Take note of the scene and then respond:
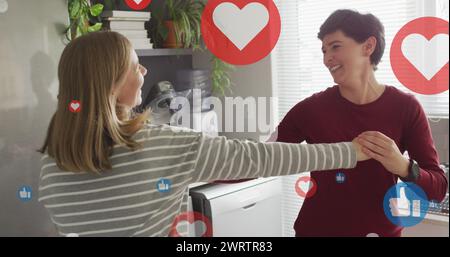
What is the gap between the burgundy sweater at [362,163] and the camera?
2.32ft

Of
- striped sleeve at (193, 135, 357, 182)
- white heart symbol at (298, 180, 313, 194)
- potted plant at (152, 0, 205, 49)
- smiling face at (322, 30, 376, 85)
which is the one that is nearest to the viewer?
striped sleeve at (193, 135, 357, 182)

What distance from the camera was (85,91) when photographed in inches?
24.8

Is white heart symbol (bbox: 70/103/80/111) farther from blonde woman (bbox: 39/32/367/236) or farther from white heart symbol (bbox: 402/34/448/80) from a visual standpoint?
white heart symbol (bbox: 402/34/448/80)

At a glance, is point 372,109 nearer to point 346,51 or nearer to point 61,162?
point 346,51

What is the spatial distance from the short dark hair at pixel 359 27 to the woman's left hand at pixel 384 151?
0.13 meters

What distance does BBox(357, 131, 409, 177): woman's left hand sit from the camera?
66 centimetres

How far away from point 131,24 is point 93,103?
0.41m

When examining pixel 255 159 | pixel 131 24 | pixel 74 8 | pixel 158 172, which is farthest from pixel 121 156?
pixel 74 8

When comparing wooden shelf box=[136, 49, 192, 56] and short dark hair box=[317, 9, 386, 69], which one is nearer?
short dark hair box=[317, 9, 386, 69]

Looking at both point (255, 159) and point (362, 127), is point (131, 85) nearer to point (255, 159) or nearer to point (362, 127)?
point (255, 159)

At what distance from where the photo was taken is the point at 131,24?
99cm

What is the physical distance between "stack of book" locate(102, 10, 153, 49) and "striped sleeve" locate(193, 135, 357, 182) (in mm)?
416

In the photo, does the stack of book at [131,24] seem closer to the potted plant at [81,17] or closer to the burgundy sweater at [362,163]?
the potted plant at [81,17]

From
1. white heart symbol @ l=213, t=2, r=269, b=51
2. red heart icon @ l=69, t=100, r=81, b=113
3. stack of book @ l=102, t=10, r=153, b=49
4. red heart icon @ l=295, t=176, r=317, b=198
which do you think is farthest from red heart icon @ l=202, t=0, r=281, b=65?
red heart icon @ l=69, t=100, r=81, b=113
